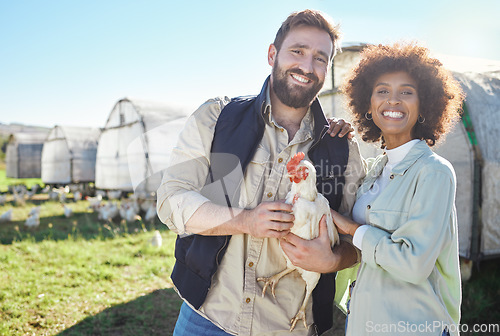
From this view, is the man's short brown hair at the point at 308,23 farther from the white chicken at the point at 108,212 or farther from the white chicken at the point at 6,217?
the white chicken at the point at 6,217

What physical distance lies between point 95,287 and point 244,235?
433 centimetres

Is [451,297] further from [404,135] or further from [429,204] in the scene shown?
[404,135]

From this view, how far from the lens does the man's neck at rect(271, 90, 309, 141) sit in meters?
2.35

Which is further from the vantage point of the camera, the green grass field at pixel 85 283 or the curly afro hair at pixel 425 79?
the green grass field at pixel 85 283

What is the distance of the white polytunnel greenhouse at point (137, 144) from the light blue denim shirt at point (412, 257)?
10.7 metres

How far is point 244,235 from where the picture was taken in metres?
2.08

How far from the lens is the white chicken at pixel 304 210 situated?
1.88 metres

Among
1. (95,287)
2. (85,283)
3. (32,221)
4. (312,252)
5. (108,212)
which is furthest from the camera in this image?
(108,212)

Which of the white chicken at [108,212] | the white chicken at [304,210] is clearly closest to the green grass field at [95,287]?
the white chicken at [108,212]

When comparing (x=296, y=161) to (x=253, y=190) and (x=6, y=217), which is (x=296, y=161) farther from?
(x=6, y=217)

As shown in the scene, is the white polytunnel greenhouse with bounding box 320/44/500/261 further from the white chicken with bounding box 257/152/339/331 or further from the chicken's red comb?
the chicken's red comb

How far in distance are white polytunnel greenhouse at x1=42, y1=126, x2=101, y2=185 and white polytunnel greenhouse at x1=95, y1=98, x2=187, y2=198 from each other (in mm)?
2955

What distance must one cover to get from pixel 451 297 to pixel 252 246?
112cm

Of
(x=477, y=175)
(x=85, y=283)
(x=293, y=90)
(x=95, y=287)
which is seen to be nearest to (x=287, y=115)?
(x=293, y=90)
